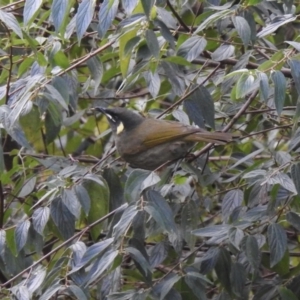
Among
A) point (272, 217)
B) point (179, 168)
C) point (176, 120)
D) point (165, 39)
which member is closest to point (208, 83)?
point (176, 120)

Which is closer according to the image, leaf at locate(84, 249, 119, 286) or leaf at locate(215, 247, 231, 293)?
leaf at locate(84, 249, 119, 286)

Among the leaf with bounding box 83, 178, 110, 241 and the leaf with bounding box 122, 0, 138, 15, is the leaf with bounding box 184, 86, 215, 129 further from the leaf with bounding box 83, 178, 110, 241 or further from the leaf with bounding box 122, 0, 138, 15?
the leaf with bounding box 122, 0, 138, 15

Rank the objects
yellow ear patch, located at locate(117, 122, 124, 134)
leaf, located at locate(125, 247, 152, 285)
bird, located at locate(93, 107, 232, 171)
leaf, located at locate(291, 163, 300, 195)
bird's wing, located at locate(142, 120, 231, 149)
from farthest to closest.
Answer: yellow ear patch, located at locate(117, 122, 124, 134) → bird, located at locate(93, 107, 232, 171) → bird's wing, located at locate(142, 120, 231, 149) → leaf, located at locate(291, 163, 300, 195) → leaf, located at locate(125, 247, 152, 285)

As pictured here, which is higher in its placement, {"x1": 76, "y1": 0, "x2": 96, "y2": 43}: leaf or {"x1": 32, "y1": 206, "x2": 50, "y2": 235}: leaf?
{"x1": 76, "y1": 0, "x2": 96, "y2": 43}: leaf

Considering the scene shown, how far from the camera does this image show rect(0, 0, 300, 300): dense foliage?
3.04 metres

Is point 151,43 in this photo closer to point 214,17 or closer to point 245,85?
point 214,17

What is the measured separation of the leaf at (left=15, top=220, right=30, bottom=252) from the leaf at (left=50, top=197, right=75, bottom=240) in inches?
5.5

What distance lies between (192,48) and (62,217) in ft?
2.88

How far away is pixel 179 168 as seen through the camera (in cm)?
378

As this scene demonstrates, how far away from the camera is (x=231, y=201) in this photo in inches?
142

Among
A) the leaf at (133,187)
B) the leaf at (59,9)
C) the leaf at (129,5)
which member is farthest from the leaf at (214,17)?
the leaf at (133,187)

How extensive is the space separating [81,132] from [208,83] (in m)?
1.36

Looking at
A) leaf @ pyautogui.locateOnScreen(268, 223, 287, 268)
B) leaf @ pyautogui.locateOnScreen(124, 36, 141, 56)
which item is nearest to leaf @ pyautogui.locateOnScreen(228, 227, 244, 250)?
leaf @ pyautogui.locateOnScreen(268, 223, 287, 268)

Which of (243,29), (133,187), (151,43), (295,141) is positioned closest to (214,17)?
(243,29)
